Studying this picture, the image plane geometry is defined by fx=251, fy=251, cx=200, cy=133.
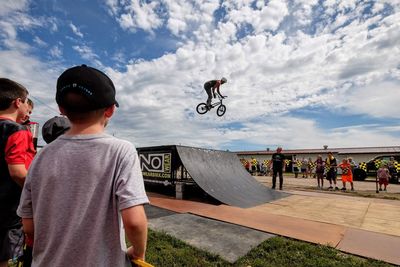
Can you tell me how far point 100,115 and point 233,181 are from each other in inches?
330

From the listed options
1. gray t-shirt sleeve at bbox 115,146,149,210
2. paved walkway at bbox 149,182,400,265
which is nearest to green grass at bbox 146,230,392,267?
paved walkway at bbox 149,182,400,265

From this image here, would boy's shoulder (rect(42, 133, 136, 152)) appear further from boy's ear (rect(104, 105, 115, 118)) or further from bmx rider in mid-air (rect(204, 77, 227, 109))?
bmx rider in mid-air (rect(204, 77, 227, 109))

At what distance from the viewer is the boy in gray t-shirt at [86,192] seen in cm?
110

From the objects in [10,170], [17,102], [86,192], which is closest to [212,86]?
[17,102]

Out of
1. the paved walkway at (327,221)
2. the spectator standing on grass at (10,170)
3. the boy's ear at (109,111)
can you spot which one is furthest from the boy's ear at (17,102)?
the paved walkway at (327,221)

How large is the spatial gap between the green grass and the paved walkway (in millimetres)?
368

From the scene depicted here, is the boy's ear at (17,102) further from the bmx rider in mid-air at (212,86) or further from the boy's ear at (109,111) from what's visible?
the bmx rider in mid-air at (212,86)

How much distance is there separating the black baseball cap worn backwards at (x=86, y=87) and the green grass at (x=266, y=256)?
8.52ft

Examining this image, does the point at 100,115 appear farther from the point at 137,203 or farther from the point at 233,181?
the point at 233,181

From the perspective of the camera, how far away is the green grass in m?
3.18

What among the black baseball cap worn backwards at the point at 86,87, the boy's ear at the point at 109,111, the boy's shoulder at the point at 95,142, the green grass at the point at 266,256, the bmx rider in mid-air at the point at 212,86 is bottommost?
the green grass at the point at 266,256

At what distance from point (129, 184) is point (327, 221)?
18.3ft

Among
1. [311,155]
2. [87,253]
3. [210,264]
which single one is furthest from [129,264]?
[311,155]

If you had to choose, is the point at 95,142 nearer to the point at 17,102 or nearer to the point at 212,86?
the point at 17,102
